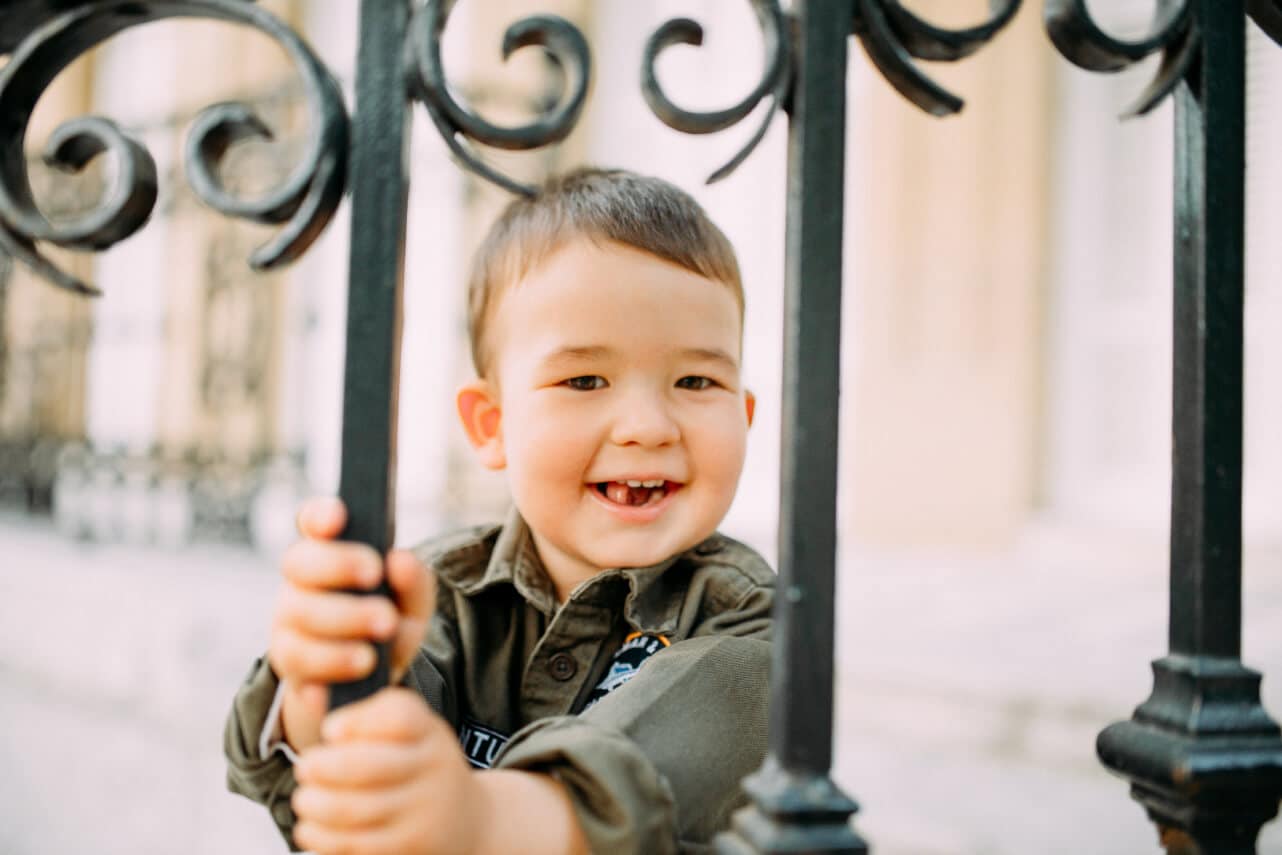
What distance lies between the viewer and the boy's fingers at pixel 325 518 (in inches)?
26.8

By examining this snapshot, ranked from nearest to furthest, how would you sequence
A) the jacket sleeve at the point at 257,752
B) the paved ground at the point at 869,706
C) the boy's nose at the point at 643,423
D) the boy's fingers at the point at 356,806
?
the boy's fingers at the point at 356,806
the jacket sleeve at the point at 257,752
the boy's nose at the point at 643,423
the paved ground at the point at 869,706

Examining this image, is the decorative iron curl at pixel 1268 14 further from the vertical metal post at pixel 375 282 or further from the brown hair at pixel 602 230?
the vertical metal post at pixel 375 282

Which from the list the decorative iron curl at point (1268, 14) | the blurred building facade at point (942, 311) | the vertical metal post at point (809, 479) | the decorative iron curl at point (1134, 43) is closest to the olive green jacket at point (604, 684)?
the vertical metal post at point (809, 479)

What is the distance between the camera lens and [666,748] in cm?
83

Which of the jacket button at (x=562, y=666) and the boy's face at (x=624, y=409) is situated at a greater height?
the boy's face at (x=624, y=409)

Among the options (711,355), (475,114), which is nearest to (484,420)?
(711,355)

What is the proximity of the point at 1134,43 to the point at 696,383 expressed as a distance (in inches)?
20.9

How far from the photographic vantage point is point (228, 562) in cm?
434

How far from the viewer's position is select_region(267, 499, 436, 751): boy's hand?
0.67 meters

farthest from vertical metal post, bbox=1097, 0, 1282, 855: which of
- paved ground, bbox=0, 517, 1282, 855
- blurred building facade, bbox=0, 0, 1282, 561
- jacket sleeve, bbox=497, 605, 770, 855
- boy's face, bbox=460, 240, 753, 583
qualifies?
blurred building facade, bbox=0, 0, 1282, 561

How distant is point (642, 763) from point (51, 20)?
728mm

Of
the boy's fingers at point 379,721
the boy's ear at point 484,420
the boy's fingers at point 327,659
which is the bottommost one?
the boy's fingers at point 379,721

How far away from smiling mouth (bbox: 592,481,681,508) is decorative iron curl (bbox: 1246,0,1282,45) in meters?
0.68

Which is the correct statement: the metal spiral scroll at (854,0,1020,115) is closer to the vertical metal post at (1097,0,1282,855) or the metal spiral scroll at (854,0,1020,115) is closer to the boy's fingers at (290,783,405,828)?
the vertical metal post at (1097,0,1282,855)
